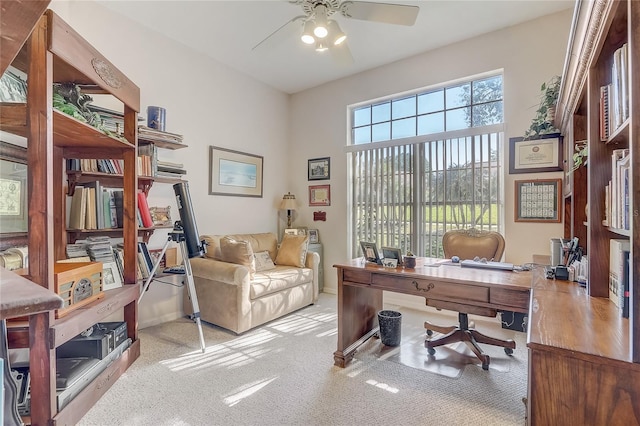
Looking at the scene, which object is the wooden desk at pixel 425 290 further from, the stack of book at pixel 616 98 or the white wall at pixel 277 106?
the white wall at pixel 277 106

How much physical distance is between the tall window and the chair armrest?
190 centimetres

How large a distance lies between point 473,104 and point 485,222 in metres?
1.33

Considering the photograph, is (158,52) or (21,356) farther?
(158,52)

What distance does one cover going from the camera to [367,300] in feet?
8.70

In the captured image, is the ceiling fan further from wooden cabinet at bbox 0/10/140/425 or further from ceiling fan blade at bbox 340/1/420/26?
wooden cabinet at bbox 0/10/140/425

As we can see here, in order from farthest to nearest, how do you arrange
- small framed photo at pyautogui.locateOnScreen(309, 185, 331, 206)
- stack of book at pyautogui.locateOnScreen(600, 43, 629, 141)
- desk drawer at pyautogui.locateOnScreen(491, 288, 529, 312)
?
1. small framed photo at pyautogui.locateOnScreen(309, 185, 331, 206)
2. desk drawer at pyautogui.locateOnScreen(491, 288, 529, 312)
3. stack of book at pyautogui.locateOnScreen(600, 43, 629, 141)

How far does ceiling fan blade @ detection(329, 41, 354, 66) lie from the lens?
2.58m

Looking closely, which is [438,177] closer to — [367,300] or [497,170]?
[497,170]

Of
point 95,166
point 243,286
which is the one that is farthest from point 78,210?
point 243,286

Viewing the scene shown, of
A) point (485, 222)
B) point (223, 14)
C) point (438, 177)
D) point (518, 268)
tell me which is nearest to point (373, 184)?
point (438, 177)

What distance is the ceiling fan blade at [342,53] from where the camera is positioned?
2.58 meters

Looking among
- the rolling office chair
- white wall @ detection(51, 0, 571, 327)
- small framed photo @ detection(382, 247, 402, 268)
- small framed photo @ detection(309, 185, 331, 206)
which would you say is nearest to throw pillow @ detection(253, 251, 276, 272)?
white wall @ detection(51, 0, 571, 327)

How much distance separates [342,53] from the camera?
2.67 metres

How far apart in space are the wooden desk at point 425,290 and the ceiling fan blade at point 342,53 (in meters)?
1.82
